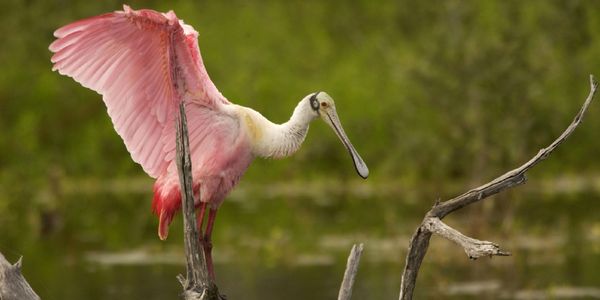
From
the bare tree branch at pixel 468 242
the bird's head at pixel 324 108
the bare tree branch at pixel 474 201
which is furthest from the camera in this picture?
the bird's head at pixel 324 108

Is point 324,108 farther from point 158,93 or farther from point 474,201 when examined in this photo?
point 474,201

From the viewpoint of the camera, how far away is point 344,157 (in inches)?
822

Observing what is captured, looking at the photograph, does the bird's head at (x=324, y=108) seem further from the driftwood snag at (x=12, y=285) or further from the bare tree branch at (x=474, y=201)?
the driftwood snag at (x=12, y=285)

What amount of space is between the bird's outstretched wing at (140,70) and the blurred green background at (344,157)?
13.9 feet

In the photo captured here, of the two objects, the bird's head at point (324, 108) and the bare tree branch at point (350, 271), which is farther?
the bird's head at point (324, 108)

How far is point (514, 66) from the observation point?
52.0 feet

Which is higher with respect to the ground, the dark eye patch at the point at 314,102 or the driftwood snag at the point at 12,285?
the dark eye patch at the point at 314,102

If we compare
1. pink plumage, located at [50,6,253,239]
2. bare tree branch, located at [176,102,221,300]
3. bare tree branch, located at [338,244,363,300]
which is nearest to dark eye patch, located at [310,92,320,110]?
pink plumage, located at [50,6,253,239]

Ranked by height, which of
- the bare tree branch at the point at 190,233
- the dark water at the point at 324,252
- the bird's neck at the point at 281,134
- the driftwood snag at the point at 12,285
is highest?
the dark water at the point at 324,252

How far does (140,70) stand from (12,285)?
130 centimetres

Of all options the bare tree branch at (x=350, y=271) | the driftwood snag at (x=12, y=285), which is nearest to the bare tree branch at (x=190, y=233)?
the bare tree branch at (x=350, y=271)

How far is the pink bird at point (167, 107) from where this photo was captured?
7277mm

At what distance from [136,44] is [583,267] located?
647 cm

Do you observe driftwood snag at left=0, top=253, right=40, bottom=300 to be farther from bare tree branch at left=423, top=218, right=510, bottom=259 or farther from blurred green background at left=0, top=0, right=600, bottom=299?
blurred green background at left=0, top=0, right=600, bottom=299
